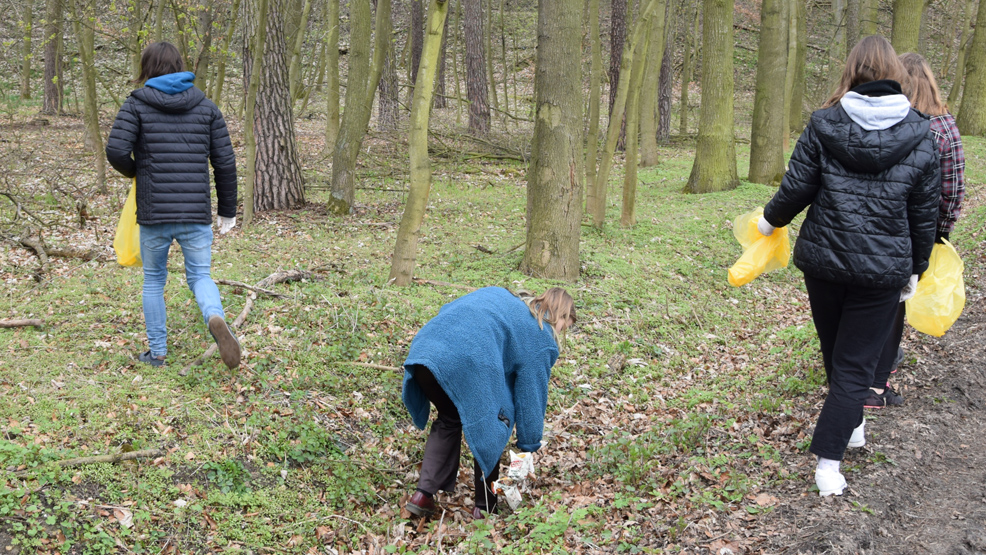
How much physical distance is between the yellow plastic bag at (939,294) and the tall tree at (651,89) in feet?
20.9

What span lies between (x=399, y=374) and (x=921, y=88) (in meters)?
3.81

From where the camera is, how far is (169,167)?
454 cm

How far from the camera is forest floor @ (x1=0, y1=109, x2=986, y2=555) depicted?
11.3 feet

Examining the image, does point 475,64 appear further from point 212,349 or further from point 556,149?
point 212,349

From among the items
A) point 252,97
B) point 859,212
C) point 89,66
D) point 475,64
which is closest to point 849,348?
point 859,212

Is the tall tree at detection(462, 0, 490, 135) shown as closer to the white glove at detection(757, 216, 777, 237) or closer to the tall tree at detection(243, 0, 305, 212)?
the tall tree at detection(243, 0, 305, 212)

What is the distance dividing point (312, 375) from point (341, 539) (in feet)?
4.80

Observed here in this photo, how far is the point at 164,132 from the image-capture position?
14.8 feet

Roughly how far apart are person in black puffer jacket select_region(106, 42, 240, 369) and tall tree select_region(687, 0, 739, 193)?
9.64 meters

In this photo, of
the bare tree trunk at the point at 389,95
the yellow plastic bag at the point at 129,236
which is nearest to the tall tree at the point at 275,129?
the bare tree trunk at the point at 389,95

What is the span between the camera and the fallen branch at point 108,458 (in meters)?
3.43

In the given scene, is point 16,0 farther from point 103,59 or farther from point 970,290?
point 970,290

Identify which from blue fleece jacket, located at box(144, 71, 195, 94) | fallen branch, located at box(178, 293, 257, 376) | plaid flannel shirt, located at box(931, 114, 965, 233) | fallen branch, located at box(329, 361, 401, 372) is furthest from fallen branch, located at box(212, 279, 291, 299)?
plaid flannel shirt, located at box(931, 114, 965, 233)

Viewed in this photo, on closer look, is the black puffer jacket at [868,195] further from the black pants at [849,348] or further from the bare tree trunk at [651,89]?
the bare tree trunk at [651,89]
